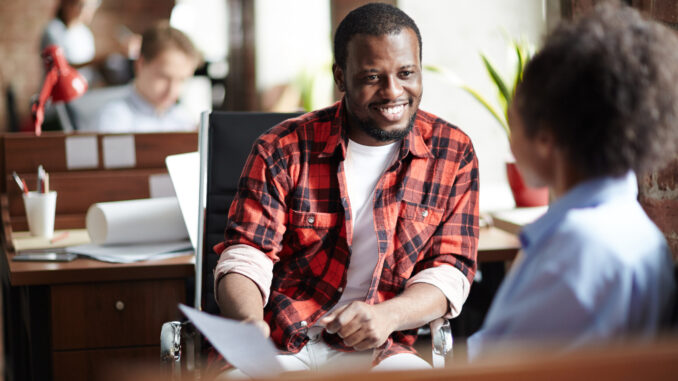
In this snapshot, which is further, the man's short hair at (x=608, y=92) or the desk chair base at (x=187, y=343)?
the desk chair base at (x=187, y=343)

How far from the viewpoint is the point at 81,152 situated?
2.05 metres

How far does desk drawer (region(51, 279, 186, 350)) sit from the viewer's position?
157 cm

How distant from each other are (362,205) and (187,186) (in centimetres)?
48

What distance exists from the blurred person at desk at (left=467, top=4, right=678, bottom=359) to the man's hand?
20.6 inches

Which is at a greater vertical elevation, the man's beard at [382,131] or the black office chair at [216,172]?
the man's beard at [382,131]

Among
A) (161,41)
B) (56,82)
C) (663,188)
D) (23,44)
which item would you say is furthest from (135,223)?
(23,44)

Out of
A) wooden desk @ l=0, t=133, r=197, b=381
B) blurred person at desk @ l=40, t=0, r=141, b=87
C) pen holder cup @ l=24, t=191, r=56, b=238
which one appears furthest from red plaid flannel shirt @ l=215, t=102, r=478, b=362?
blurred person at desk @ l=40, t=0, r=141, b=87

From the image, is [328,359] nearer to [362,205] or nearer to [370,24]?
[362,205]

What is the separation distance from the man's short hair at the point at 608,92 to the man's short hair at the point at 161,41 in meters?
2.44

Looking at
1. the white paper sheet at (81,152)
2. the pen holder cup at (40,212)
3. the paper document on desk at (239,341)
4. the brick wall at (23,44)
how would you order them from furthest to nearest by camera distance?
1. the brick wall at (23,44)
2. the white paper sheet at (81,152)
3. the pen holder cup at (40,212)
4. the paper document on desk at (239,341)

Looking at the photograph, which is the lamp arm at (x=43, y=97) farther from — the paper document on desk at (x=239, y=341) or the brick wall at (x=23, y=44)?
the brick wall at (x=23, y=44)

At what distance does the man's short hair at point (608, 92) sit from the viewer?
2.07ft

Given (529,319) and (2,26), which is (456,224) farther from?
(2,26)

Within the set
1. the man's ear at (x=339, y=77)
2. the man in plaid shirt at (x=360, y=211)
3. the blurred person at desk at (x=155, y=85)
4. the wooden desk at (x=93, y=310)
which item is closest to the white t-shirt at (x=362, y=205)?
the man in plaid shirt at (x=360, y=211)
